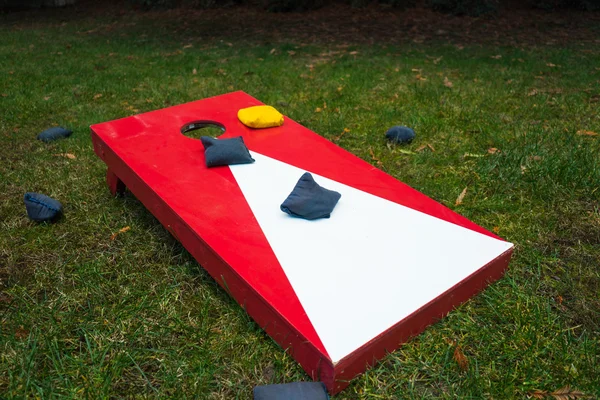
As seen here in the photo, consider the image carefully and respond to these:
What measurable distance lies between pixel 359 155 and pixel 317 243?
146 cm

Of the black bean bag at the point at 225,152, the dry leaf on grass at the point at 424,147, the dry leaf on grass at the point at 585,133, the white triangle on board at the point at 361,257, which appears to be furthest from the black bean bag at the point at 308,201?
the dry leaf on grass at the point at 585,133

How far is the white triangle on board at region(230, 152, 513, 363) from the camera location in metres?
1.54

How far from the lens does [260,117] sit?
2.73 meters

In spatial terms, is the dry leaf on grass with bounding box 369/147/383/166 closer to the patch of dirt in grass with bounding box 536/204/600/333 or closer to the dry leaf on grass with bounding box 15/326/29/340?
the patch of dirt in grass with bounding box 536/204/600/333

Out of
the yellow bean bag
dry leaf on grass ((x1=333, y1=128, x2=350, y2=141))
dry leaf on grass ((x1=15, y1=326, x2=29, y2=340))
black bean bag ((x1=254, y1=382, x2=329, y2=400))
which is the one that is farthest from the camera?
dry leaf on grass ((x1=333, y1=128, x2=350, y2=141))

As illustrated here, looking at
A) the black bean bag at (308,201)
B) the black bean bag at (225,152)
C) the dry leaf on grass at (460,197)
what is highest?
the black bean bag at (308,201)

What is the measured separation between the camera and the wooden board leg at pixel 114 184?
2.60 meters

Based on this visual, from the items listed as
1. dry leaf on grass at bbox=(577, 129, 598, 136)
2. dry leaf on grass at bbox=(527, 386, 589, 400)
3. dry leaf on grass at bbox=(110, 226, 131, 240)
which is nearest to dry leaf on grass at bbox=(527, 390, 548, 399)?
dry leaf on grass at bbox=(527, 386, 589, 400)

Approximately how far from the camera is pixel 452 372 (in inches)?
63.1

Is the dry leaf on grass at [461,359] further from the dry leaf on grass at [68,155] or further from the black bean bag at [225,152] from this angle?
the dry leaf on grass at [68,155]

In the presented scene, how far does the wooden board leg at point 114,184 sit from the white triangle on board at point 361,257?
81cm

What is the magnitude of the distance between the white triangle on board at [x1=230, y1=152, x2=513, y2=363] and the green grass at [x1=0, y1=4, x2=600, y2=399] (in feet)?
0.63

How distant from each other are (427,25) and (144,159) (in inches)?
215

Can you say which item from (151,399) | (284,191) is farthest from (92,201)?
(151,399)
